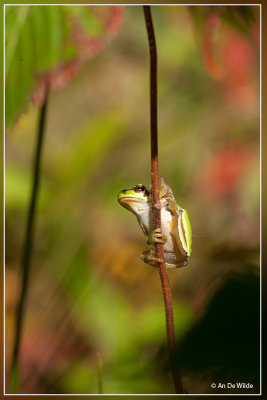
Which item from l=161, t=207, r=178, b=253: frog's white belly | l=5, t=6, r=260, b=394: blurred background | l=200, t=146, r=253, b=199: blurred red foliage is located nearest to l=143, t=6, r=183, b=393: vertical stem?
l=161, t=207, r=178, b=253: frog's white belly

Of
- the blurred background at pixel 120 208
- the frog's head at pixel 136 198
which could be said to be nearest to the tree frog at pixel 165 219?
the frog's head at pixel 136 198

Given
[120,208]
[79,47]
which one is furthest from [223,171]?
[79,47]

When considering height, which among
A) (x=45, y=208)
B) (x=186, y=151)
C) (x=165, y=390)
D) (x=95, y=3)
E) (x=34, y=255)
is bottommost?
(x=165, y=390)

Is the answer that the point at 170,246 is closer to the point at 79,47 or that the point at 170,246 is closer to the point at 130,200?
the point at 130,200

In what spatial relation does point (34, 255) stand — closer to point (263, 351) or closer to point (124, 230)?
point (124, 230)

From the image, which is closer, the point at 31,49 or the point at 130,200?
the point at 31,49

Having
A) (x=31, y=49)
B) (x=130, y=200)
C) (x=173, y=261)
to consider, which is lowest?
(x=173, y=261)

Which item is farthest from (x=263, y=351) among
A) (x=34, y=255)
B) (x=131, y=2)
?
(x=131, y=2)
